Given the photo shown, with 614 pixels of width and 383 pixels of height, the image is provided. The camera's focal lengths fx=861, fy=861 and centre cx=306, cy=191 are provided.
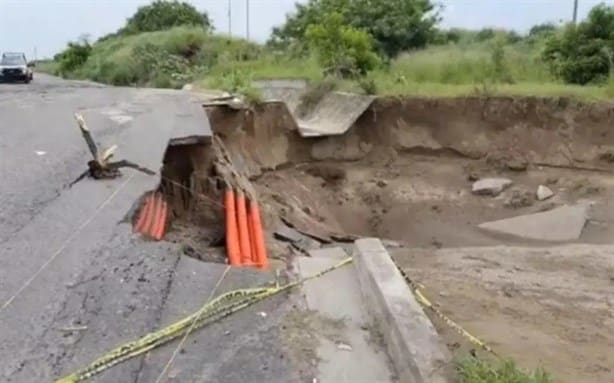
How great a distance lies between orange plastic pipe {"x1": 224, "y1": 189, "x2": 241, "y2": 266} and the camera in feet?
Result: 25.3

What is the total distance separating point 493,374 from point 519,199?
13142 millimetres

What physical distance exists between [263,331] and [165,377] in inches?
31.5

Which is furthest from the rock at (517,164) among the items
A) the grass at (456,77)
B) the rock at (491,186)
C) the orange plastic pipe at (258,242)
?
the orange plastic pipe at (258,242)

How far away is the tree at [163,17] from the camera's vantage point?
214ft

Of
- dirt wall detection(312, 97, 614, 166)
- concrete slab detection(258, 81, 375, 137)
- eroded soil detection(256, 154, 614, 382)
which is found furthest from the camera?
concrete slab detection(258, 81, 375, 137)

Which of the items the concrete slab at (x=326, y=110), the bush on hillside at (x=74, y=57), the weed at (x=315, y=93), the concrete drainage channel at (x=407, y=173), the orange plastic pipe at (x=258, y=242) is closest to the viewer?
the orange plastic pipe at (x=258, y=242)

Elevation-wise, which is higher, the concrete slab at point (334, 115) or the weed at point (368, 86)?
the weed at point (368, 86)

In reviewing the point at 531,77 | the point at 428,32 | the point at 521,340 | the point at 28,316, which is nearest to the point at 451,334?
the point at 521,340

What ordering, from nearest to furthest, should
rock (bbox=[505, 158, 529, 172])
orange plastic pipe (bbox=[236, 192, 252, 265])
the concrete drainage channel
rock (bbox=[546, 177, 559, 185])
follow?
orange plastic pipe (bbox=[236, 192, 252, 265])
the concrete drainage channel
rock (bbox=[546, 177, 559, 185])
rock (bbox=[505, 158, 529, 172])

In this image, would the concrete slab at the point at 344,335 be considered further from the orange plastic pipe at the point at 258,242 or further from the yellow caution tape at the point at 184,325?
the orange plastic pipe at the point at 258,242

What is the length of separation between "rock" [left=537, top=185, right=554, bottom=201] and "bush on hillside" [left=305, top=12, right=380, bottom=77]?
26.9ft

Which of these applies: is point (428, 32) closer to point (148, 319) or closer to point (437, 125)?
point (437, 125)

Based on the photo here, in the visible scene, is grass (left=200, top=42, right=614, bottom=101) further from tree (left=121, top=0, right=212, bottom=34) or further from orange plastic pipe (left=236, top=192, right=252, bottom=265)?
tree (left=121, top=0, right=212, bottom=34)

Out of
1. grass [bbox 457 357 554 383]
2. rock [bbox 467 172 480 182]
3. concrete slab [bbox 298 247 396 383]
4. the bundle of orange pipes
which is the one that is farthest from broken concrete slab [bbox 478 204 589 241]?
grass [bbox 457 357 554 383]
